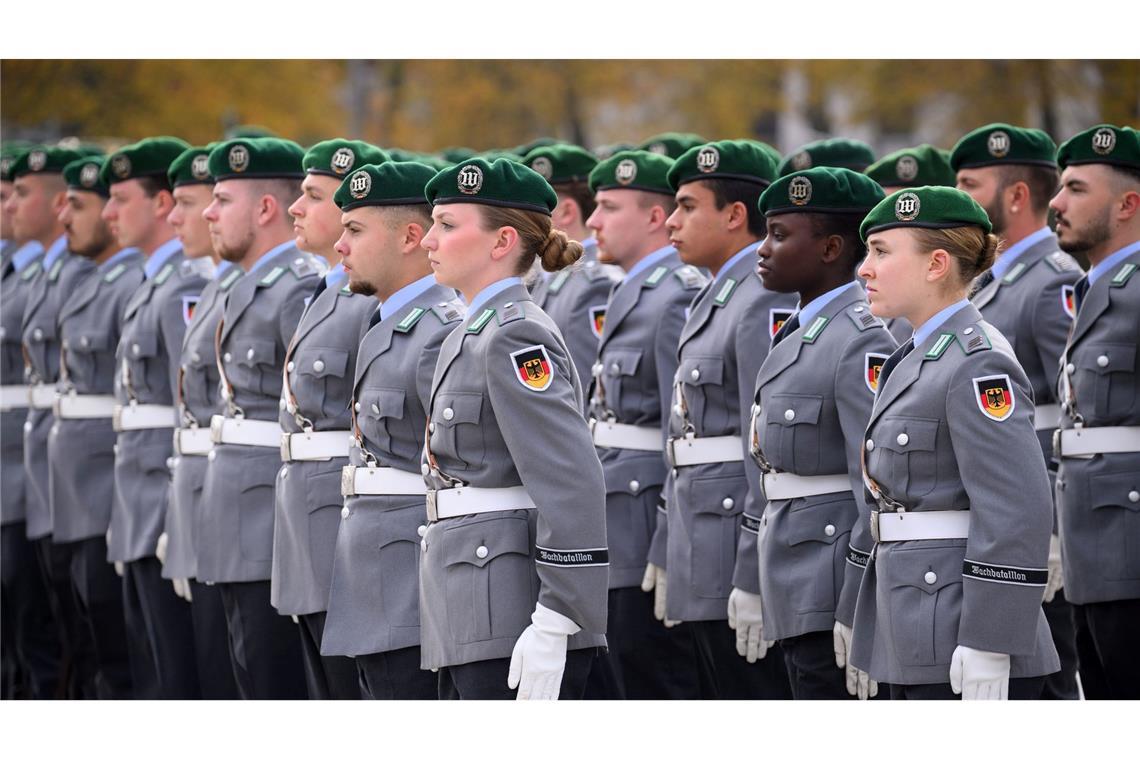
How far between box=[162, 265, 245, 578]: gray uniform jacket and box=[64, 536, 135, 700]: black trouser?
1220mm

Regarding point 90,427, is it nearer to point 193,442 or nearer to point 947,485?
point 193,442

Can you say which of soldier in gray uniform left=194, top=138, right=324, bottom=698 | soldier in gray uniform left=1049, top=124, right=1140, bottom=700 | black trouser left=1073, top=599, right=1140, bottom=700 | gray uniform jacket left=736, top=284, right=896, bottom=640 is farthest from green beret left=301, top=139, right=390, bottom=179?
black trouser left=1073, top=599, right=1140, bottom=700

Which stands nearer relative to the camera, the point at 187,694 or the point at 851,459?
the point at 851,459

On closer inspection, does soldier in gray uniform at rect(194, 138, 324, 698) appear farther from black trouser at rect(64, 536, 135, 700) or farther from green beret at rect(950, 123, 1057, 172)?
green beret at rect(950, 123, 1057, 172)

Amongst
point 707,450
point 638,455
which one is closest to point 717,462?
point 707,450

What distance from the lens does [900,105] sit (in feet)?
71.8

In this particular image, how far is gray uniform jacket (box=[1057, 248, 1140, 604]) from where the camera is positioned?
5.88 meters

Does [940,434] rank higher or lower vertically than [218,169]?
lower

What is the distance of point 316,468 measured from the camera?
18.8ft

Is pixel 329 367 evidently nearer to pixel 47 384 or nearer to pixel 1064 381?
pixel 1064 381

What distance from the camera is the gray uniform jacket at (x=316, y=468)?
5.68 m

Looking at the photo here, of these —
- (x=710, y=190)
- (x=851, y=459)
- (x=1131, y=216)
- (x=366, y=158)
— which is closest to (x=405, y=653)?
(x=851, y=459)

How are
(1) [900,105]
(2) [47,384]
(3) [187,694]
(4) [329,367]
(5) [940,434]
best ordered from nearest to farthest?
1. (5) [940,434]
2. (4) [329,367]
3. (3) [187,694]
4. (2) [47,384]
5. (1) [900,105]

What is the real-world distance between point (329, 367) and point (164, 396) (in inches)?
74.8
